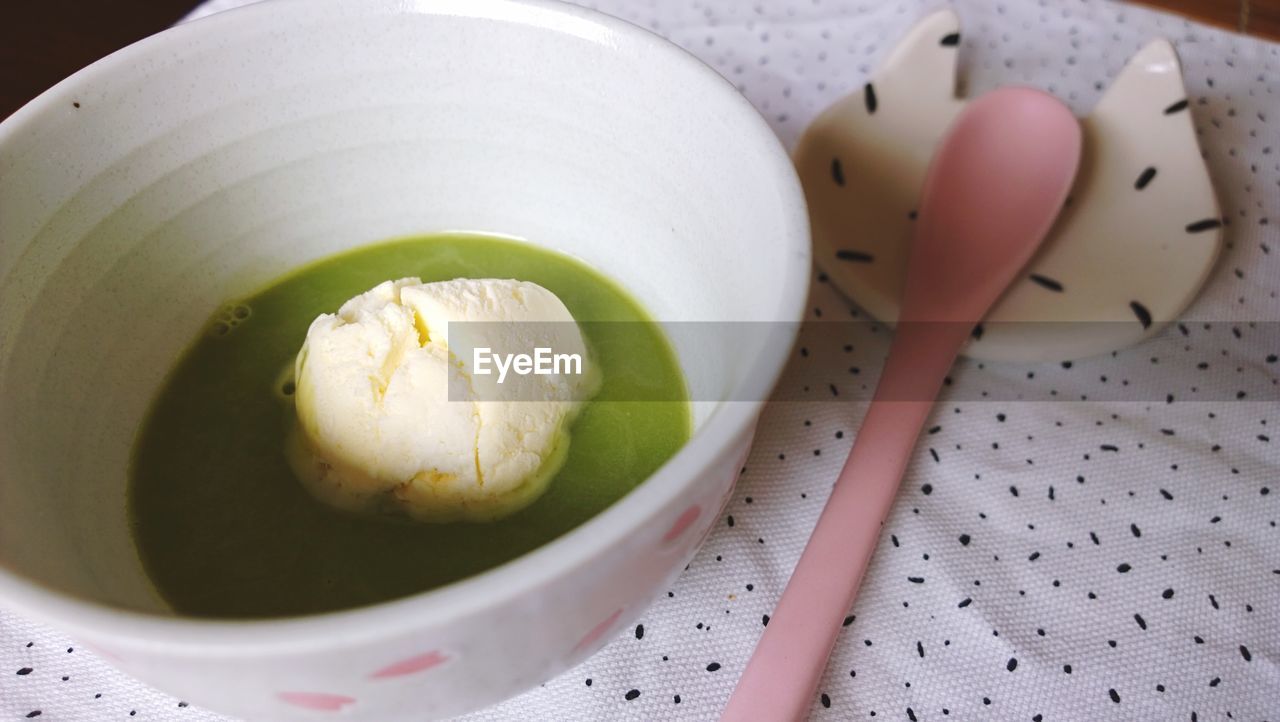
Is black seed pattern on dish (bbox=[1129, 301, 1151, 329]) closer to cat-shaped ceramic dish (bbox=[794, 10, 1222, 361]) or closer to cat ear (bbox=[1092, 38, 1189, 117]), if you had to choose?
cat-shaped ceramic dish (bbox=[794, 10, 1222, 361])

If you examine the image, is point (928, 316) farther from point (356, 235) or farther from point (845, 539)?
point (356, 235)

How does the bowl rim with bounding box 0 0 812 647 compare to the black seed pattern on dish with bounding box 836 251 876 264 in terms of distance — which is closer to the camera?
the bowl rim with bounding box 0 0 812 647

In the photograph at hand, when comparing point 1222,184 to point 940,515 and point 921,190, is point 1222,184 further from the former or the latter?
point 940,515

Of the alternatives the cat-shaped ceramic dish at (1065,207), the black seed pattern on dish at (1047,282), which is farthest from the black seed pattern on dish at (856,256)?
the black seed pattern on dish at (1047,282)

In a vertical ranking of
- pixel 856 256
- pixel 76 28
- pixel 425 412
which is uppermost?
pixel 76 28

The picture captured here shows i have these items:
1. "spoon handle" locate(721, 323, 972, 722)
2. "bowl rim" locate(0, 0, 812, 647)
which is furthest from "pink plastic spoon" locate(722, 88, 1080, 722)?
"bowl rim" locate(0, 0, 812, 647)

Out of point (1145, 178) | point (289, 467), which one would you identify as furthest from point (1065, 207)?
point (289, 467)

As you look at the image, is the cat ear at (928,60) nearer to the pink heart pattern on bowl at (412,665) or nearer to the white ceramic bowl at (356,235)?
the white ceramic bowl at (356,235)
